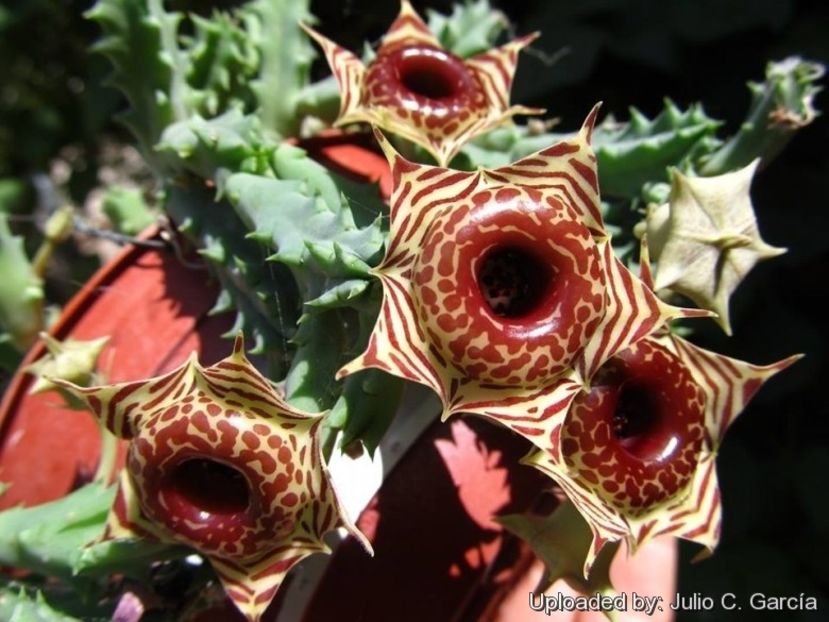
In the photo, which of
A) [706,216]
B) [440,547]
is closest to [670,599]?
[440,547]

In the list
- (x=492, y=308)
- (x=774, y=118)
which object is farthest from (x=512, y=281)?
(x=774, y=118)

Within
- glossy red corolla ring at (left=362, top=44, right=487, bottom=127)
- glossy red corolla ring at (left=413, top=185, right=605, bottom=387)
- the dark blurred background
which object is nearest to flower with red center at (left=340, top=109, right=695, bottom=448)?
glossy red corolla ring at (left=413, top=185, right=605, bottom=387)

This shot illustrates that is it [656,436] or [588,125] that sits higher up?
[588,125]

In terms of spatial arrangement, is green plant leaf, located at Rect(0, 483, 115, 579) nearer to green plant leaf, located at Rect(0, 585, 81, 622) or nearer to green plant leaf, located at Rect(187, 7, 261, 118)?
green plant leaf, located at Rect(0, 585, 81, 622)

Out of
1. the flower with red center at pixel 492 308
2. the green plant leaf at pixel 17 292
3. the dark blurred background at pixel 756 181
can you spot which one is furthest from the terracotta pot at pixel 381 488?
the dark blurred background at pixel 756 181

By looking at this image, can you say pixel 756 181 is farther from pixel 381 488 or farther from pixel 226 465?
pixel 226 465
